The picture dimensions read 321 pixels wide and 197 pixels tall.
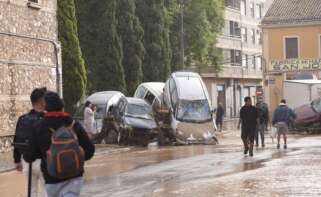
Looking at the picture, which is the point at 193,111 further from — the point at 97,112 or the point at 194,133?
the point at 97,112

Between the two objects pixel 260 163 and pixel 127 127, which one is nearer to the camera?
pixel 260 163

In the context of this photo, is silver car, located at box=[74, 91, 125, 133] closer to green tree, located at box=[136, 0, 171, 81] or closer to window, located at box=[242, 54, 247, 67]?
green tree, located at box=[136, 0, 171, 81]

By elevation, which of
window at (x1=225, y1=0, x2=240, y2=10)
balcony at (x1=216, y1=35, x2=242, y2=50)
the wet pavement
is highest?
window at (x1=225, y1=0, x2=240, y2=10)

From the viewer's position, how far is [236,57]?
78.7 metres

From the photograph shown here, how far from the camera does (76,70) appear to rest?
32594 mm

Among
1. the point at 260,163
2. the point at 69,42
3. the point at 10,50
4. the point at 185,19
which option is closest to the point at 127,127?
the point at 69,42

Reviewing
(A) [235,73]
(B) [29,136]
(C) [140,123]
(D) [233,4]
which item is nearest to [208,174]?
(B) [29,136]

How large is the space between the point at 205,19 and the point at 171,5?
16.6ft

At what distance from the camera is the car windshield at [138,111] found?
31.7m

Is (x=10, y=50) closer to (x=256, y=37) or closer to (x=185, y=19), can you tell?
(x=185, y=19)

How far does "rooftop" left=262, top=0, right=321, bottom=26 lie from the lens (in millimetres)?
56250

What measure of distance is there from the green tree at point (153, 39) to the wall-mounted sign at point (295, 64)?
11864 millimetres

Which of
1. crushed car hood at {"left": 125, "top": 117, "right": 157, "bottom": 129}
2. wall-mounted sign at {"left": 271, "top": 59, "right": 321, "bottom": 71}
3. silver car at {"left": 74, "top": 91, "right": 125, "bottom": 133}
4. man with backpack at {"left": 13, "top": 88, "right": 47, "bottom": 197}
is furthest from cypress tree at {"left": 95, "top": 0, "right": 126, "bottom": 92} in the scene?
man with backpack at {"left": 13, "top": 88, "right": 47, "bottom": 197}

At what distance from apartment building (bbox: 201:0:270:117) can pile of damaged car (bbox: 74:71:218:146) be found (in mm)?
36657
